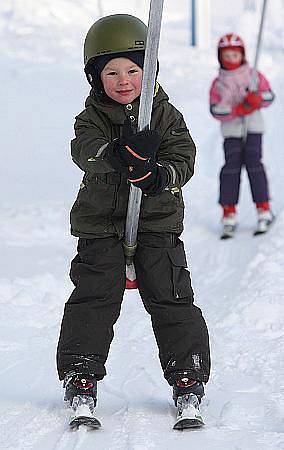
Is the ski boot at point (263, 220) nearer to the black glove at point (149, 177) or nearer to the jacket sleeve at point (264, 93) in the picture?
the jacket sleeve at point (264, 93)

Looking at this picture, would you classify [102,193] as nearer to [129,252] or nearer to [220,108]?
[129,252]

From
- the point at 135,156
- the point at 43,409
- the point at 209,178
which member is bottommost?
the point at 43,409

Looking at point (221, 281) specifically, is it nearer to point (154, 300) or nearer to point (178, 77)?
point (154, 300)

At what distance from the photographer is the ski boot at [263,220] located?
698 centimetres

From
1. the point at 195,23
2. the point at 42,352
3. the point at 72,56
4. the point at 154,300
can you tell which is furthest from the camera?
the point at 195,23

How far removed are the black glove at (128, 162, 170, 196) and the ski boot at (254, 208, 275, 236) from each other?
3742 millimetres

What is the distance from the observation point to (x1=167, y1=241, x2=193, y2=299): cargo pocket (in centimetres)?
355

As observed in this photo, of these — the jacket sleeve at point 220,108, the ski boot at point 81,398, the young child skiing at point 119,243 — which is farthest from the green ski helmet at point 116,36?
the jacket sleeve at point 220,108

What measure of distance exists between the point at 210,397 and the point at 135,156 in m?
1.12

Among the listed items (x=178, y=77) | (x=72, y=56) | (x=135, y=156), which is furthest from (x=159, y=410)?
(x=72, y=56)

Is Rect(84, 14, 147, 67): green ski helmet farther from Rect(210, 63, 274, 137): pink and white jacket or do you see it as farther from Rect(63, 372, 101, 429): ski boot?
Rect(210, 63, 274, 137): pink and white jacket

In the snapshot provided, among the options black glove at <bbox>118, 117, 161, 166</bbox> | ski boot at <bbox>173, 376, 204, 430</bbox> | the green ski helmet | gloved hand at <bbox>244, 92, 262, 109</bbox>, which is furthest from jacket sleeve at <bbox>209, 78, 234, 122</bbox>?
black glove at <bbox>118, 117, 161, 166</bbox>

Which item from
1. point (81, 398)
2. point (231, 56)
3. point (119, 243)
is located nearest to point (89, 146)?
point (119, 243)

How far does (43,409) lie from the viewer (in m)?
3.62
